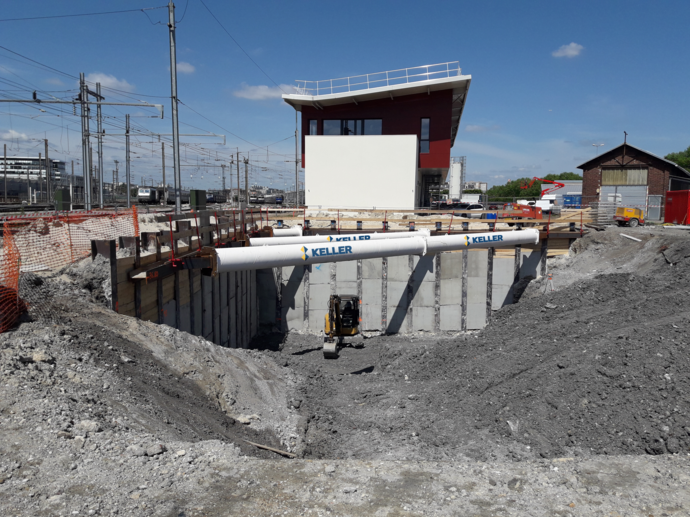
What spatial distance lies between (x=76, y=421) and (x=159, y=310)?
7286 mm

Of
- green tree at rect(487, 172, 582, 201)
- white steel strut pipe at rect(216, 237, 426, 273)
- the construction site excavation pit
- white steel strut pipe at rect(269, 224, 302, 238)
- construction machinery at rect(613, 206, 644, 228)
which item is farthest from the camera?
green tree at rect(487, 172, 582, 201)

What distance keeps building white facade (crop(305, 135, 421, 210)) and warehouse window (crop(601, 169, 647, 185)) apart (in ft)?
95.0

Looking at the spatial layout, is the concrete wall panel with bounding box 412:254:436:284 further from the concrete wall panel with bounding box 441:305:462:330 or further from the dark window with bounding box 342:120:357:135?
the dark window with bounding box 342:120:357:135

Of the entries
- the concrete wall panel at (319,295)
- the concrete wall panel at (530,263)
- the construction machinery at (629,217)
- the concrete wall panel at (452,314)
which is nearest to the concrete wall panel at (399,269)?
the concrete wall panel at (452,314)

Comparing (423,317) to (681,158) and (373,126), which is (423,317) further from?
(681,158)

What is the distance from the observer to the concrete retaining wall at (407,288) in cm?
2398

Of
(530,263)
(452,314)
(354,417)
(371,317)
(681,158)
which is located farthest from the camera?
(681,158)

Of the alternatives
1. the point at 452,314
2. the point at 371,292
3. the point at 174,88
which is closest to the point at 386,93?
the point at 371,292

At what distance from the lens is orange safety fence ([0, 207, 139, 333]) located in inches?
324

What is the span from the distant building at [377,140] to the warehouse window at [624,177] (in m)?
25.1

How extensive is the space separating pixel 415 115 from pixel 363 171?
5440mm

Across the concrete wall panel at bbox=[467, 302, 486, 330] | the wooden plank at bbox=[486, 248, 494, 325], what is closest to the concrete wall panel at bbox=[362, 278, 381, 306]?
the concrete wall panel at bbox=[467, 302, 486, 330]

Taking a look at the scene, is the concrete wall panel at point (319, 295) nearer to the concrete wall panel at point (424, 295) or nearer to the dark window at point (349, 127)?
the concrete wall panel at point (424, 295)

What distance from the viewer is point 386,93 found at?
33.9 m
